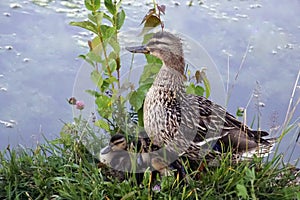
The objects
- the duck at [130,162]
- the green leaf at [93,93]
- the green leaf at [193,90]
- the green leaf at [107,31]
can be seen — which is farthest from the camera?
the green leaf at [193,90]

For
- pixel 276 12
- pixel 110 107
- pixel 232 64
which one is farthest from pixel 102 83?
pixel 276 12

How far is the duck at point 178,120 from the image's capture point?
2805 millimetres

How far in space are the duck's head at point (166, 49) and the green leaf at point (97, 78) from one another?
0.66 ft

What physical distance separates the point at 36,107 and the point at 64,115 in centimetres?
18

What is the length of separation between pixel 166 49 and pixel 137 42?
31 centimetres

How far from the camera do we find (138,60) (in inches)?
153

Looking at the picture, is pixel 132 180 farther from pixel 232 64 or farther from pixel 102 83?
pixel 232 64

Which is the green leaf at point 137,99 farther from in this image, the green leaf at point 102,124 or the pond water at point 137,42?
the pond water at point 137,42

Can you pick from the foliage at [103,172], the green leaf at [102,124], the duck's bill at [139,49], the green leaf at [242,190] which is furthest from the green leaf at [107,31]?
the green leaf at [242,190]

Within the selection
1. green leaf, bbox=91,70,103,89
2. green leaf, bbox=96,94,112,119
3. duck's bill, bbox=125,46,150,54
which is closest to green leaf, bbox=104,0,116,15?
duck's bill, bbox=125,46,150,54

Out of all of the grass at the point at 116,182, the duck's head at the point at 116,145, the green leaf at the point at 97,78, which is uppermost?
the green leaf at the point at 97,78

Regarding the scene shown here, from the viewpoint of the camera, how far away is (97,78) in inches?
114

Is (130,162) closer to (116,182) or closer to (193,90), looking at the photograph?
(116,182)

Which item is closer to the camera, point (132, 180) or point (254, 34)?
point (132, 180)
